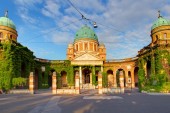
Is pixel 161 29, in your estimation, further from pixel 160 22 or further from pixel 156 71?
pixel 156 71

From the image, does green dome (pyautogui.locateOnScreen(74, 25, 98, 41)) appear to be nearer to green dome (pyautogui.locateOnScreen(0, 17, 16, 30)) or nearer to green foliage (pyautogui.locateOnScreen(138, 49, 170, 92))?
green foliage (pyautogui.locateOnScreen(138, 49, 170, 92))

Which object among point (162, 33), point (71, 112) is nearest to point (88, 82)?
point (162, 33)

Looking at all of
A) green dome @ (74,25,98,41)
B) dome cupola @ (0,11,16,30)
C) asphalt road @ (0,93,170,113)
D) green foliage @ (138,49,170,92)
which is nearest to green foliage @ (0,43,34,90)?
dome cupola @ (0,11,16,30)

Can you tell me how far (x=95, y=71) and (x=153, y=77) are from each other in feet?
82.6

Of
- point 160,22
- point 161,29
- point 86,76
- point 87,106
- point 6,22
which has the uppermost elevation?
point 6,22

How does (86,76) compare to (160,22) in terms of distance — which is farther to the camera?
(86,76)

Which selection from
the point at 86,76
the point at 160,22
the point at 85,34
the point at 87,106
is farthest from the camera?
the point at 85,34

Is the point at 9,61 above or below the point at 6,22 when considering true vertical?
below

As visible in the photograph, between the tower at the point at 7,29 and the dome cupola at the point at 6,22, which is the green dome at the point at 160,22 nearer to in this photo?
the tower at the point at 7,29

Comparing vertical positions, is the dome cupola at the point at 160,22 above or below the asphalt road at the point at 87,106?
above

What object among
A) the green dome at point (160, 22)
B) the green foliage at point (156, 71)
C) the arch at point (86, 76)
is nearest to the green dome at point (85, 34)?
the arch at point (86, 76)

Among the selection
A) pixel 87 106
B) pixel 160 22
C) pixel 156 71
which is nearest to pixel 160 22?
pixel 160 22

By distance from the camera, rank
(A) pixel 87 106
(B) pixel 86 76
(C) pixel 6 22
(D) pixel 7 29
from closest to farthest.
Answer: (A) pixel 87 106 < (D) pixel 7 29 < (C) pixel 6 22 < (B) pixel 86 76

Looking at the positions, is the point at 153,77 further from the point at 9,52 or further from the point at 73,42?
the point at 73,42
